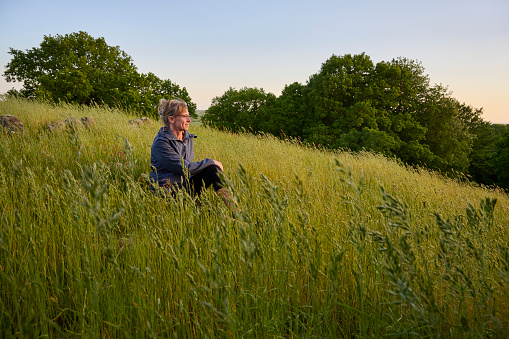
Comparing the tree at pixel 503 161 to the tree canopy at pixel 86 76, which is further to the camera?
the tree at pixel 503 161

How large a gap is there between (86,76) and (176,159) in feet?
65.1

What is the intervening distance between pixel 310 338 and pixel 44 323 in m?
1.26

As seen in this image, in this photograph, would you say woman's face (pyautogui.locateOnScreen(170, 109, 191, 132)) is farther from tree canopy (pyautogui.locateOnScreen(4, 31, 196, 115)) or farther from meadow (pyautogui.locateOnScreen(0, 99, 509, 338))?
tree canopy (pyautogui.locateOnScreen(4, 31, 196, 115))

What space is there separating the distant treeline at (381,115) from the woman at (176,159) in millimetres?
14213

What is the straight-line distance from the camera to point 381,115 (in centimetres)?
1981

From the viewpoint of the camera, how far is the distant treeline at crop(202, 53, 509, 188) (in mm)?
19328

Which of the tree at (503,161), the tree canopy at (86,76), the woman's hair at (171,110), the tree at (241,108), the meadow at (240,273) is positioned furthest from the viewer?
the tree at (241,108)

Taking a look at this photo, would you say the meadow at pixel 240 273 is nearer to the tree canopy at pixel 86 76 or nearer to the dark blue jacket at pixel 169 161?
the dark blue jacket at pixel 169 161

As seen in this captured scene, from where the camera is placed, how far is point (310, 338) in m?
1.29

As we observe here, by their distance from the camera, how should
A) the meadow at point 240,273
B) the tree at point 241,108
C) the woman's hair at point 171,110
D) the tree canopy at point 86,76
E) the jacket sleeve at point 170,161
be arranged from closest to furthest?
the meadow at point 240,273 < the jacket sleeve at point 170,161 < the woman's hair at point 171,110 < the tree canopy at point 86,76 < the tree at point 241,108

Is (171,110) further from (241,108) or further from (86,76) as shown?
(241,108)

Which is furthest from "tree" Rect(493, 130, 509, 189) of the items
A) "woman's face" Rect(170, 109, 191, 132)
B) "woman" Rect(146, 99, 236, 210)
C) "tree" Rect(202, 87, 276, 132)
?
"woman's face" Rect(170, 109, 191, 132)

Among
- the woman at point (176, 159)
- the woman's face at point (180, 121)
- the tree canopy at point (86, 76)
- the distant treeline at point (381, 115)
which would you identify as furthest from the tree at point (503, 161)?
the woman's face at point (180, 121)

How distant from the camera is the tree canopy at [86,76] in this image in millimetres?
18812
